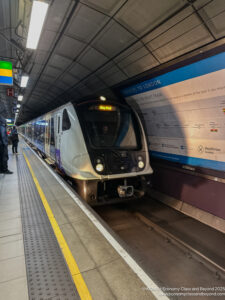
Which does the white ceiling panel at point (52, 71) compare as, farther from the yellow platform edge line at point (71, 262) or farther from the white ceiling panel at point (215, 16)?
the yellow platform edge line at point (71, 262)

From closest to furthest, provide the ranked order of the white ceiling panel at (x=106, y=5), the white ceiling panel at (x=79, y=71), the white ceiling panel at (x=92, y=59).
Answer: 1. the white ceiling panel at (x=106, y=5)
2. the white ceiling panel at (x=92, y=59)
3. the white ceiling panel at (x=79, y=71)

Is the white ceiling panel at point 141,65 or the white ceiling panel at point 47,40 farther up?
the white ceiling panel at point 47,40

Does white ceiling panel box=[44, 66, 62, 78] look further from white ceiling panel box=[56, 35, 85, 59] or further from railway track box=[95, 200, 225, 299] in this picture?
railway track box=[95, 200, 225, 299]

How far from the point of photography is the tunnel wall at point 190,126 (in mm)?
3936

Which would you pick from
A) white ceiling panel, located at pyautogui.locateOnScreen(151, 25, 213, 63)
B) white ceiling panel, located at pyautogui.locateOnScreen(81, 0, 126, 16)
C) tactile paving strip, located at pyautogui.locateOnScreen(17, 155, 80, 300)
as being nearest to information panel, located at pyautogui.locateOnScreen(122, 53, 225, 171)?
white ceiling panel, located at pyautogui.locateOnScreen(151, 25, 213, 63)

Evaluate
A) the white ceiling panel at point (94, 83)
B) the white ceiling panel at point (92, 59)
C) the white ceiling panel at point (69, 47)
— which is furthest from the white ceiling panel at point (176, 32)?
the white ceiling panel at point (94, 83)

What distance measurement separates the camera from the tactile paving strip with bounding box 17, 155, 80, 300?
1758 millimetres

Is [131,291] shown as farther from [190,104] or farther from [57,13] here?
[57,13]

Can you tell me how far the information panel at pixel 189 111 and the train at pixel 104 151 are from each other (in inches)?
32.6

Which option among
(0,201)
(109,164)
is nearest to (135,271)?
(109,164)

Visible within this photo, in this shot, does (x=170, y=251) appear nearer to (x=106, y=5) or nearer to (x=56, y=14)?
(x=106, y=5)

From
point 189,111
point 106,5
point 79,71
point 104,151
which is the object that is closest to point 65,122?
point 104,151

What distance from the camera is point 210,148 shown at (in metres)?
4.41

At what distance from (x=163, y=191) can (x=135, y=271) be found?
4.24 m
